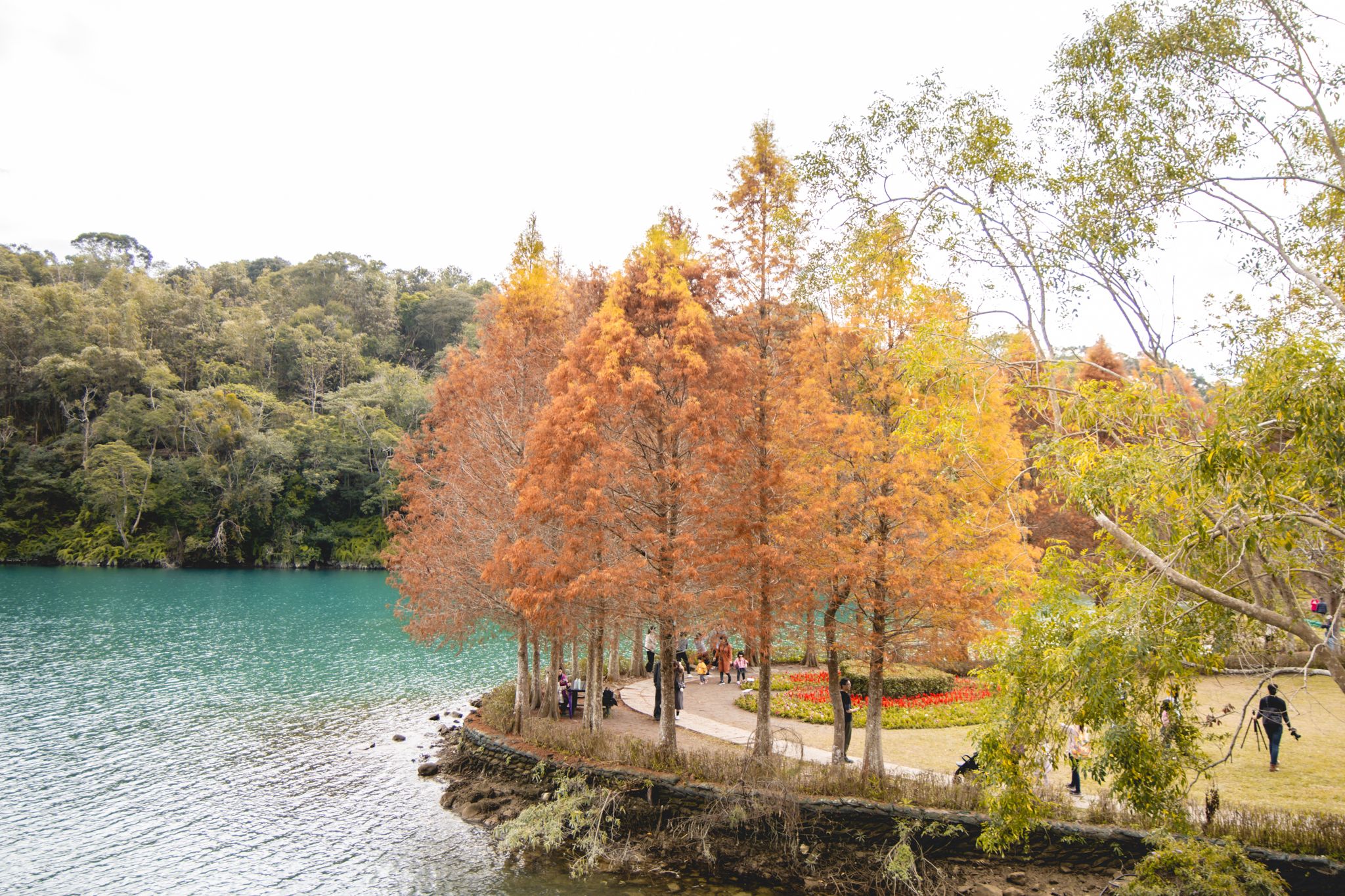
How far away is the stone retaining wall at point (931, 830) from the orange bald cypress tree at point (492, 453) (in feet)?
14.2

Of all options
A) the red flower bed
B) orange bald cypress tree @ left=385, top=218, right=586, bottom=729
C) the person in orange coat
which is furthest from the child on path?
orange bald cypress tree @ left=385, top=218, right=586, bottom=729

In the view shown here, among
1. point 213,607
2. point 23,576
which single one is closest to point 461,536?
point 213,607

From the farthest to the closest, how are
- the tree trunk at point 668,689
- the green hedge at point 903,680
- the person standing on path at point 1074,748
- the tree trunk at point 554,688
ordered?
1. the green hedge at point 903,680
2. the tree trunk at point 554,688
3. the tree trunk at point 668,689
4. the person standing on path at point 1074,748

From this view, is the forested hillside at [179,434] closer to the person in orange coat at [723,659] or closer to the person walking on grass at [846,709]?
the person in orange coat at [723,659]

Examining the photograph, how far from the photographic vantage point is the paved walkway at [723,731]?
1437 cm

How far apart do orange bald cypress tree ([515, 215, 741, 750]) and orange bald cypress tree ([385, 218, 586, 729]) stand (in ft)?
10.5

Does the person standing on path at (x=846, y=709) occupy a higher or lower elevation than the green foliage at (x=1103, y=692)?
lower

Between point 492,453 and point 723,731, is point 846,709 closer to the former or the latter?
point 723,731

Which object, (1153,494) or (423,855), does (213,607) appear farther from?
(1153,494)

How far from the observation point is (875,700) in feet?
47.1

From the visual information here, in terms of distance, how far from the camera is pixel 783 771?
45.2ft

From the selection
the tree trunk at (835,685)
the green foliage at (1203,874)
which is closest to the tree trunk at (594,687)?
the tree trunk at (835,685)

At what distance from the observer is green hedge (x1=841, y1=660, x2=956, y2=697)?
2184 cm

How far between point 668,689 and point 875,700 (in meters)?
4.03
